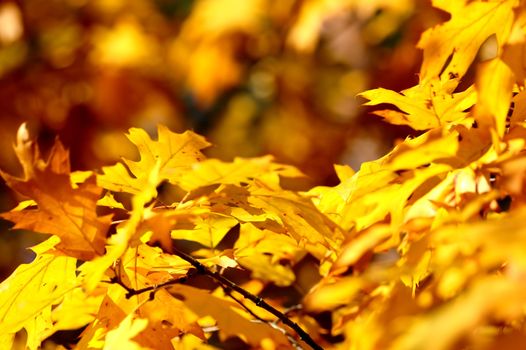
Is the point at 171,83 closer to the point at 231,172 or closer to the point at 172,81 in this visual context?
the point at 172,81

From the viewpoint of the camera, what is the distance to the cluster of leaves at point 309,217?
632mm

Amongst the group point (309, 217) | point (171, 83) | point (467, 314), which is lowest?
→ point (171, 83)

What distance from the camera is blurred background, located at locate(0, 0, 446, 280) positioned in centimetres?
309

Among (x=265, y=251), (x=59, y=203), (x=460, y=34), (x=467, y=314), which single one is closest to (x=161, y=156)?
(x=59, y=203)

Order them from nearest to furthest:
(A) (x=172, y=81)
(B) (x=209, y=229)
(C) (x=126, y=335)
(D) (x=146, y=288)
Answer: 1. (C) (x=126, y=335)
2. (D) (x=146, y=288)
3. (B) (x=209, y=229)
4. (A) (x=172, y=81)

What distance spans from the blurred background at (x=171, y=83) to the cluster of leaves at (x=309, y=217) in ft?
6.68

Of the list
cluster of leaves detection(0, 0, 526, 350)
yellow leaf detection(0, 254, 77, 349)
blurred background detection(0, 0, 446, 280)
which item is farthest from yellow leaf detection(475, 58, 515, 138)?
blurred background detection(0, 0, 446, 280)

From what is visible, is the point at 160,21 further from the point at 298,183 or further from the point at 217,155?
the point at 298,183

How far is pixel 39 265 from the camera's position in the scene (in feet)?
2.79

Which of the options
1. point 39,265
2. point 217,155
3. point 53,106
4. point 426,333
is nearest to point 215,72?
point 217,155

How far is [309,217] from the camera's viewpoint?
2.46ft

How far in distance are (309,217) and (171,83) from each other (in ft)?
9.52

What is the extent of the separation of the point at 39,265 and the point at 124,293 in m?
0.10

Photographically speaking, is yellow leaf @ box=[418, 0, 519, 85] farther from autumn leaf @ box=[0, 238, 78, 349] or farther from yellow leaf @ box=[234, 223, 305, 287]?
autumn leaf @ box=[0, 238, 78, 349]
